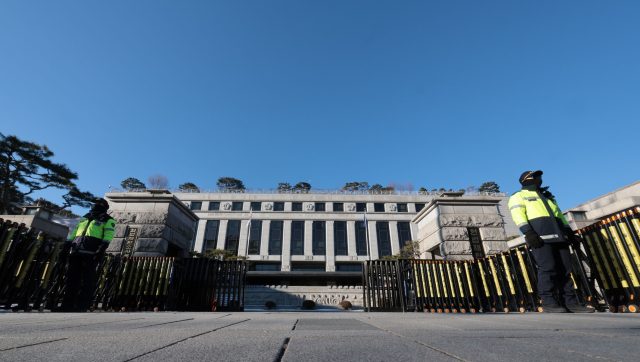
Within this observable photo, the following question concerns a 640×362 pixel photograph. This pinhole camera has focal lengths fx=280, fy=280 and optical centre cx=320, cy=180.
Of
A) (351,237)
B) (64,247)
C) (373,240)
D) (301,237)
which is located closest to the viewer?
(64,247)

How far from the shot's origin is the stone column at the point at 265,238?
36.8 metres

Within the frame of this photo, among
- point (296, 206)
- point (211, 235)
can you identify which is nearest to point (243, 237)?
point (211, 235)

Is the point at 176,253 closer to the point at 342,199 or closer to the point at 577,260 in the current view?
the point at 577,260

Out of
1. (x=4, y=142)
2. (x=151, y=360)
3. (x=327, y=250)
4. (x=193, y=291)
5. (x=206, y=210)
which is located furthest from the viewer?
(x=206, y=210)

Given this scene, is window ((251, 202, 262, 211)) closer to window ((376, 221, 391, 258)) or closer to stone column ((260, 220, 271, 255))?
stone column ((260, 220, 271, 255))

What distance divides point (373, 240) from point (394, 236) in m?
2.94

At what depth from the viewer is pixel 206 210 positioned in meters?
39.6

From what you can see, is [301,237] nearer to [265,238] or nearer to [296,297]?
[265,238]

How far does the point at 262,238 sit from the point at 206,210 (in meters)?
9.25

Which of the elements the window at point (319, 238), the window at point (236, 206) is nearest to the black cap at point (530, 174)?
the window at point (319, 238)

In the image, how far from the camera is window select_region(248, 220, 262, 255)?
3695cm

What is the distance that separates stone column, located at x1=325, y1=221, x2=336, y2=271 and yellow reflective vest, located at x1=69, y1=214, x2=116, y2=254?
105 ft

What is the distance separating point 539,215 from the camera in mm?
4531

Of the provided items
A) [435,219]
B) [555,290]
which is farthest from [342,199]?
[555,290]
